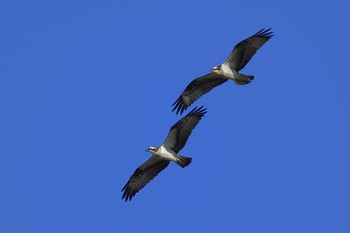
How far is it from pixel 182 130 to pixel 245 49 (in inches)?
131

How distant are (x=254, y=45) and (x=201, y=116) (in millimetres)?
2874

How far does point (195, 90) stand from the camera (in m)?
37.3

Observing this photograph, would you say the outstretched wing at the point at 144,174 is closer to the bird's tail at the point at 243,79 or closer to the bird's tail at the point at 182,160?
the bird's tail at the point at 182,160

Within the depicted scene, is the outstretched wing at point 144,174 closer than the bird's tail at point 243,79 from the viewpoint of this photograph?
No

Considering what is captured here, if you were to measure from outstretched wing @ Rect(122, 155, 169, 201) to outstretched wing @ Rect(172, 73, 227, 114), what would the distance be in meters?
2.01

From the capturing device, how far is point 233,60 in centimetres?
3588

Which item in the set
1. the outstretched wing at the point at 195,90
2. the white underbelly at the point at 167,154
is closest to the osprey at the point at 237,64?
the outstretched wing at the point at 195,90

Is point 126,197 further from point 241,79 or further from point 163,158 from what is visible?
point 241,79

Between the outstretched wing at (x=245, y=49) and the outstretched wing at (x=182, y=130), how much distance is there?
1.82m

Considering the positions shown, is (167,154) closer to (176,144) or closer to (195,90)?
(176,144)

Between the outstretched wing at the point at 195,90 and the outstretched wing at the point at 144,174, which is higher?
the outstretched wing at the point at 195,90

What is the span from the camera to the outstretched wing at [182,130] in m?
35.6

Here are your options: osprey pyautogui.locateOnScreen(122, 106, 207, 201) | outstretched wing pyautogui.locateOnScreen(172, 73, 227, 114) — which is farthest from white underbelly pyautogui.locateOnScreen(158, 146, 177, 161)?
outstretched wing pyautogui.locateOnScreen(172, 73, 227, 114)

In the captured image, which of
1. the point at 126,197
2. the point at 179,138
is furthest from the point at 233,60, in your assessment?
the point at 126,197
